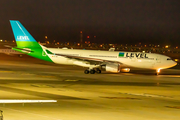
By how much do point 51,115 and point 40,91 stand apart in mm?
8941

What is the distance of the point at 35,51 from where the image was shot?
144ft

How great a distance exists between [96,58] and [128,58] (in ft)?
14.8

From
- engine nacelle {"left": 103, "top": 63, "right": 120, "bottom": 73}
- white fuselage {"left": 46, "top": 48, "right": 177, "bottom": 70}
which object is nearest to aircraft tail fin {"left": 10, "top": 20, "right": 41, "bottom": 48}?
white fuselage {"left": 46, "top": 48, "right": 177, "bottom": 70}

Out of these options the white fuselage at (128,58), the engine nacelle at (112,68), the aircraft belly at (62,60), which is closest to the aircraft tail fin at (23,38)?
the aircraft belly at (62,60)

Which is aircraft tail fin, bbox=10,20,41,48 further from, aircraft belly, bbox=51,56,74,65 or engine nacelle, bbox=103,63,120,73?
engine nacelle, bbox=103,63,120,73

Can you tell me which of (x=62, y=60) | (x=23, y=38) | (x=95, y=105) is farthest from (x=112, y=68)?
(x=95, y=105)

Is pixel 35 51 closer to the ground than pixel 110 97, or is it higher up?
higher up

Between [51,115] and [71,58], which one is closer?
[51,115]

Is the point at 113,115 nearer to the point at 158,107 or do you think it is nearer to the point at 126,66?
the point at 158,107

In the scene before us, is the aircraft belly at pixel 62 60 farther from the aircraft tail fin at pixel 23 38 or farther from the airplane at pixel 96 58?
the aircraft tail fin at pixel 23 38

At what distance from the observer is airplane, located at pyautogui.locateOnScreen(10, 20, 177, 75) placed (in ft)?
134

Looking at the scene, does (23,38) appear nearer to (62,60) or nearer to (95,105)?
(62,60)

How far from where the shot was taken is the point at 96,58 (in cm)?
4222

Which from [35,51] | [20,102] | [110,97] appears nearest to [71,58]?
[35,51]
